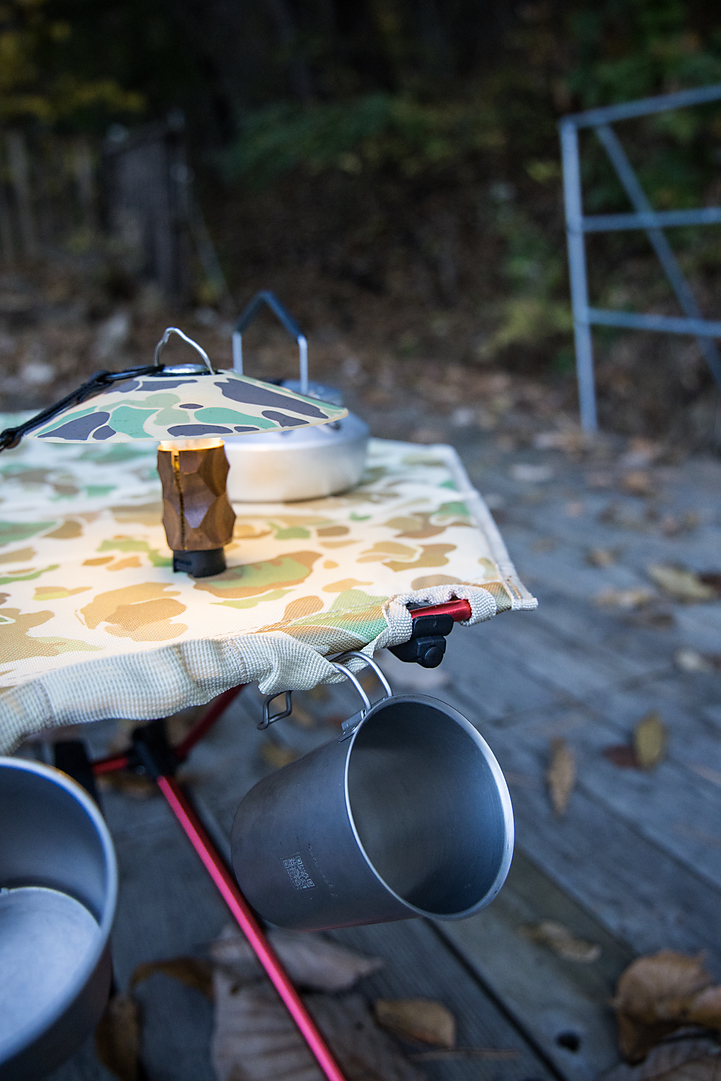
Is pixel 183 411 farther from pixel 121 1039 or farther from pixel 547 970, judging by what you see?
pixel 547 970

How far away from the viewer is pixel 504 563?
0.93 m

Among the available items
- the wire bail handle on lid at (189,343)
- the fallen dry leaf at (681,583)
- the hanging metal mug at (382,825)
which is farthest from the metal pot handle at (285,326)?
the fallen dry leaf at (681,583)

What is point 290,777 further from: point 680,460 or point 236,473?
point 680,460

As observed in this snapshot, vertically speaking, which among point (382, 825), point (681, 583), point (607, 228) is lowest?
point (681, 583)

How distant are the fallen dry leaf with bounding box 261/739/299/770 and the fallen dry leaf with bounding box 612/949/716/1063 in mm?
703

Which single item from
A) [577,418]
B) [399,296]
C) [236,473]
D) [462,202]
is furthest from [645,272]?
[236,473]

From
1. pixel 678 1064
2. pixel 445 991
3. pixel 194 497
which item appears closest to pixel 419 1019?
pixel 445 991

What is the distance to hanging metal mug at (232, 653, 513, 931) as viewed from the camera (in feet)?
2.01

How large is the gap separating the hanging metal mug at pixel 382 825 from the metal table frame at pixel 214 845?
12 cm

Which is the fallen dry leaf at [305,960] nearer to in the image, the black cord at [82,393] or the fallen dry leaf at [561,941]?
the fallen dry leaf at [561,941]

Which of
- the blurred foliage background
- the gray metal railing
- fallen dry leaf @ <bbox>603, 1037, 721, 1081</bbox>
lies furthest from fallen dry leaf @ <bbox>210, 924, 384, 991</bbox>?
the blurred foliage background

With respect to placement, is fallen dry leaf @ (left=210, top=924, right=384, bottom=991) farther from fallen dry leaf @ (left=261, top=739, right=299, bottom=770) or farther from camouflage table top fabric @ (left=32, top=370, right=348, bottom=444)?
camouflage table top fabric @ (left=32, top=370, right=348, bottom=444)

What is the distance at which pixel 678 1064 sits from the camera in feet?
3.03

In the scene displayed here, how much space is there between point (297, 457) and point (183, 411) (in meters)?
0.38
